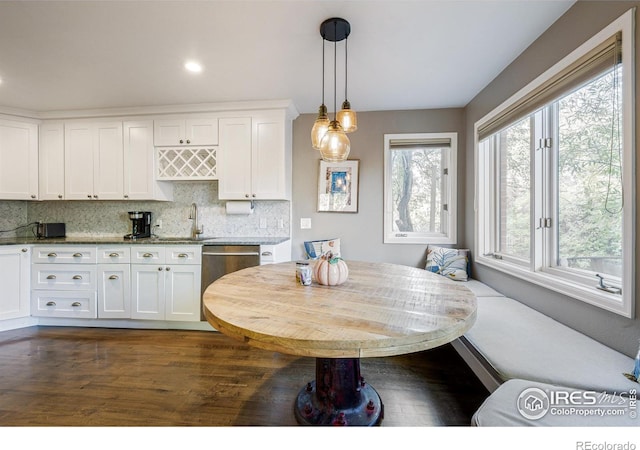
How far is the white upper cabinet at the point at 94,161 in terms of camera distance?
9.86 ft

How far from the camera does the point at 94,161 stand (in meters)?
3.03

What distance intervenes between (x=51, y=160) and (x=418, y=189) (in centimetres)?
437

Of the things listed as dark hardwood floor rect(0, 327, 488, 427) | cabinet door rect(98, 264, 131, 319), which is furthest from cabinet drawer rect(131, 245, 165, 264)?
dark hardwood floor rect(0, 327, 488, 427)

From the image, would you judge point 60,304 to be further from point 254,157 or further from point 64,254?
point 254,157

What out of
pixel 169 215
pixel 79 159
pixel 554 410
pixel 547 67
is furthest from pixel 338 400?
pixel 79 159

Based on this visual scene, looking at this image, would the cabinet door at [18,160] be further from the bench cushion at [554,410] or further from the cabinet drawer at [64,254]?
the bench cushion at [554,410]

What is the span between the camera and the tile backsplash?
3.17 metres

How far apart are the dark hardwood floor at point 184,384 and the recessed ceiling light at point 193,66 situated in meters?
2.44

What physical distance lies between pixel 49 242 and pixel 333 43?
347 centimetres

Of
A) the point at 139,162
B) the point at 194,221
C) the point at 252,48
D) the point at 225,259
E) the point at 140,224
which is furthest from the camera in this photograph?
the point at 194,221

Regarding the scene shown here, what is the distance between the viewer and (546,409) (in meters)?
0.91

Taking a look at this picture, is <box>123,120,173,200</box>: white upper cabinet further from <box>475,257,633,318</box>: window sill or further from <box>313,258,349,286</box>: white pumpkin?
<box>475,257,633,318</box>: window sill

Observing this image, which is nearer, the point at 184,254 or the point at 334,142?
the point at 334,142
